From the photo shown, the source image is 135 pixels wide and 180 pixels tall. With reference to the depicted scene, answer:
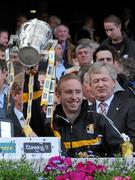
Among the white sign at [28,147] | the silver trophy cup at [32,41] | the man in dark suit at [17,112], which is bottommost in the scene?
the white sign at [28,147]

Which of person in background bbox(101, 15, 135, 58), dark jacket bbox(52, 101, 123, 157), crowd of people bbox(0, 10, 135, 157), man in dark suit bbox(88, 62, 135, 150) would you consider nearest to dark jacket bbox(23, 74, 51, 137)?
crowd of people bbox(0, 10, 135, 157)

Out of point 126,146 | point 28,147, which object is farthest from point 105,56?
point 28,147

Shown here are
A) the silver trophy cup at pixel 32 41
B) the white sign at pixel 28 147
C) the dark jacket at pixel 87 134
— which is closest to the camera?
the white sign at pixel 28 147

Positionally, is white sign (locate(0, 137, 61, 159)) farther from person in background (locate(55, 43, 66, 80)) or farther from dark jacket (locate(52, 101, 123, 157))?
person in background (locate(55, 43, 66, 80))

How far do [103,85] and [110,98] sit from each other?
0.15m

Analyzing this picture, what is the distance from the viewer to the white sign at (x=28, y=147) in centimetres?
579

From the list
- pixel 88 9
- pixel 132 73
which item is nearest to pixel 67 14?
pixel 88 9

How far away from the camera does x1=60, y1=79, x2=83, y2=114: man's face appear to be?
277 inches

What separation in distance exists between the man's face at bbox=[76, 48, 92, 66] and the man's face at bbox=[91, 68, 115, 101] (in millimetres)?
2668

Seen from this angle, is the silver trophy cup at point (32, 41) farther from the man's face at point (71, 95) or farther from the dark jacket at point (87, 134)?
the dark jacket at point (87, 134)

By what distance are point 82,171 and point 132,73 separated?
12.7 ft

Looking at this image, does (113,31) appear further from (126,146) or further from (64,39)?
(126,146)

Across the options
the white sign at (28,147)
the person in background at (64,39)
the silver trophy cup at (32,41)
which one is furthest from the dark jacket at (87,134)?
the person in background at (64,39)

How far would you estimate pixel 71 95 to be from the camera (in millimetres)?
7094
